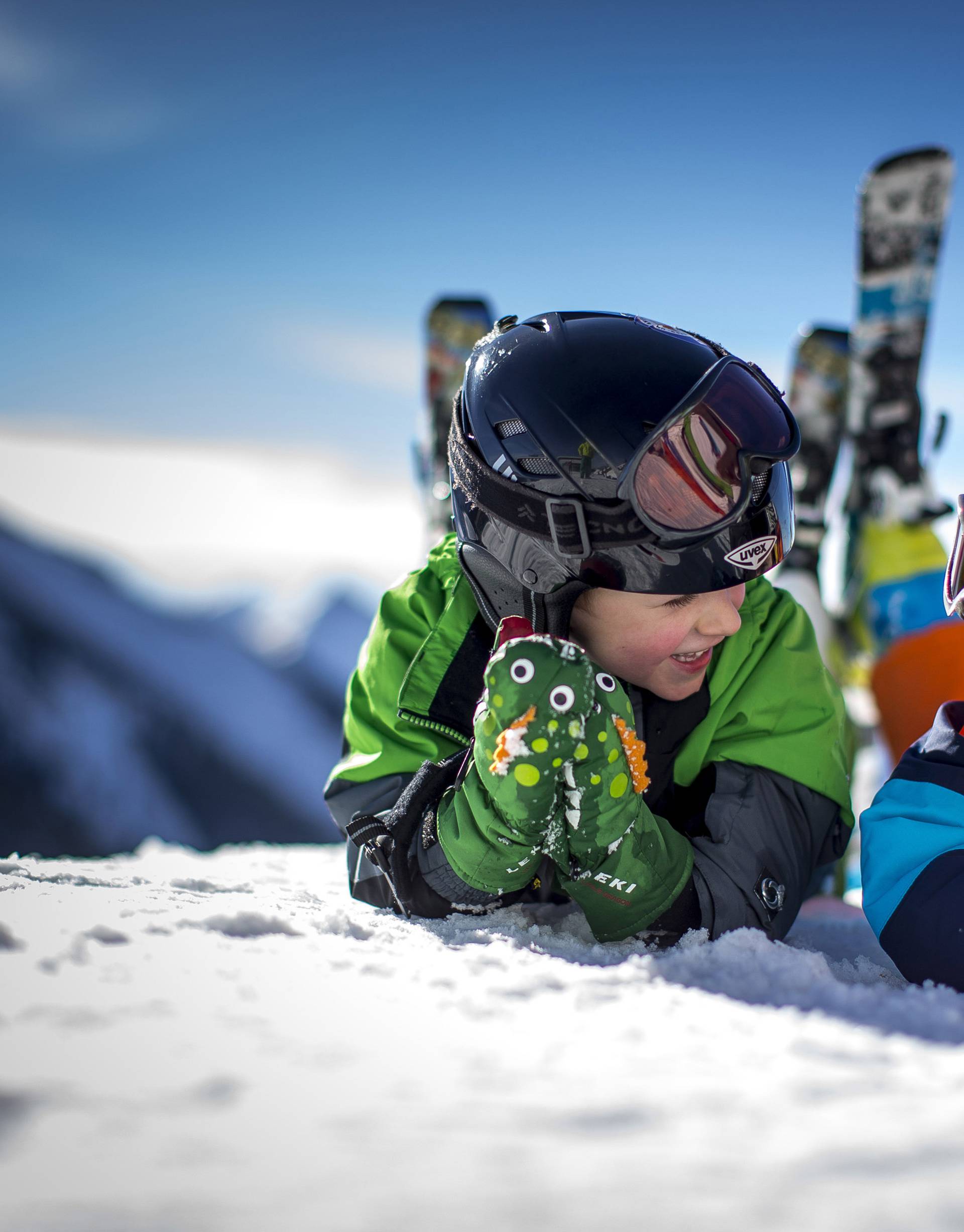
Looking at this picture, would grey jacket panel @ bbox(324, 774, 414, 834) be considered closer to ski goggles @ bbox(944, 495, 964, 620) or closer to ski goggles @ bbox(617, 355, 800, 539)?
ski goggles @ bbox(617, 355, 800, 539)

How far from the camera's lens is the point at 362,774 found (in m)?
1.36

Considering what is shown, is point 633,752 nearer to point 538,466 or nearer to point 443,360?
point 538,466

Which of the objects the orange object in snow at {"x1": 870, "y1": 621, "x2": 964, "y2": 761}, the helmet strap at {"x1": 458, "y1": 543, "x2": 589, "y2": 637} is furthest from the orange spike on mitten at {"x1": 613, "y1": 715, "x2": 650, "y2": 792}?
the orange object in snow at {"x1": 870, "y1": 621, "x2": 964, "y2": 761}

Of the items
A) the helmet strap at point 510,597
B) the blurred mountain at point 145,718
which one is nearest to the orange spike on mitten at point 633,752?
the helmet strap at point 510,597

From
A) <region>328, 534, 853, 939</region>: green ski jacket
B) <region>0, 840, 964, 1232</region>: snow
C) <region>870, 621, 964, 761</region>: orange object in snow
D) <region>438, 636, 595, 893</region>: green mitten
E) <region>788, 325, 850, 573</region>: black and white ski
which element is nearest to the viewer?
<region>0, 840, 964, 1232</region>: snow

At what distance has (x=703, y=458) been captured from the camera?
1.23m

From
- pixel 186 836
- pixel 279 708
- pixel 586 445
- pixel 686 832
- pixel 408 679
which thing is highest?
pixel 586 445

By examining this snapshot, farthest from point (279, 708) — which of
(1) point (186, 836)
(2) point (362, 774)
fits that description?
(2) point (362, 774)

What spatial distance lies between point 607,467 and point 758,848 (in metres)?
0.54

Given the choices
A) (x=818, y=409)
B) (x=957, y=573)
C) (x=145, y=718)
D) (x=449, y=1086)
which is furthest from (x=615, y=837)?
(x=145, y=718)

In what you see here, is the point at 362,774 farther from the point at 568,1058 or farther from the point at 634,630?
the point at 568,1058

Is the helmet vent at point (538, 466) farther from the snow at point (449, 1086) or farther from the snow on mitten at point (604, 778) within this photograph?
the snow at point (449, 1086)

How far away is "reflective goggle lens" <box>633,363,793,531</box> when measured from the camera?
1213mm

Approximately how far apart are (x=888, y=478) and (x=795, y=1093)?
3.13 m
